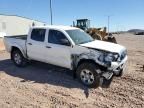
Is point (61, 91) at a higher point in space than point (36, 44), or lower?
lower

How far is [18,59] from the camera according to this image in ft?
33.8

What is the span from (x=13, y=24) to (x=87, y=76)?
41582 mm

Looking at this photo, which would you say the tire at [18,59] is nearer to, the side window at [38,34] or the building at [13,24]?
the side window at [38,34]

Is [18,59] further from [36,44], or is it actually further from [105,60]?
[105,60]

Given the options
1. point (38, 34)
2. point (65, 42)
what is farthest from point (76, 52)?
point (38, 34)

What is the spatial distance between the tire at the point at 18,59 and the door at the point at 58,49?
1.76 m

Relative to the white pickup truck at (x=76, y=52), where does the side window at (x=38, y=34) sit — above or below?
above

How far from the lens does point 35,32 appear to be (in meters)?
9.44

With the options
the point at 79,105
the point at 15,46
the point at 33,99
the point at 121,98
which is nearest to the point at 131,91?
the point at 121,98

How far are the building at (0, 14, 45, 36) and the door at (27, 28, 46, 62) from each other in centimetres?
3326

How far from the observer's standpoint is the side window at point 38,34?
904 cm

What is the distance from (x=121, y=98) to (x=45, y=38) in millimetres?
3881

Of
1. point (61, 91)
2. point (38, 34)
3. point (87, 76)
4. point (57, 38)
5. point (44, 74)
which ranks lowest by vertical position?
point (61, 91)

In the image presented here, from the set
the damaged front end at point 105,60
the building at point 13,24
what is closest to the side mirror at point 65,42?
the damaged front end at point 105,60
